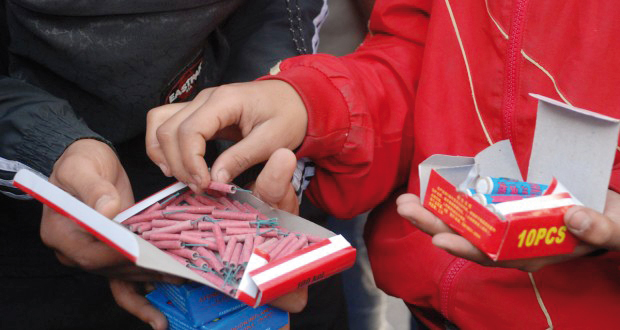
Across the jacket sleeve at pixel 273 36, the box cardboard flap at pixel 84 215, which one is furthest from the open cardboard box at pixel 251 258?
the jacket sleeve at pixel 273 36

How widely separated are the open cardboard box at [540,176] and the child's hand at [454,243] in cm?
1

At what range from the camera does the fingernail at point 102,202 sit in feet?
2.58

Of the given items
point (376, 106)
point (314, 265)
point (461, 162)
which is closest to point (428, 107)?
point (376, 106)

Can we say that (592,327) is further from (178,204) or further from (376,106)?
(178,204)

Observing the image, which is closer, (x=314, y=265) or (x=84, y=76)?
(x=314, y=265)

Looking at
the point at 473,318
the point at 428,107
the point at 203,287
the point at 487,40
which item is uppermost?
the point at 487,40

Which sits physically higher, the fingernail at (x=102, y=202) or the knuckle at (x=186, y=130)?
the knuckle at (x=186, y=130)

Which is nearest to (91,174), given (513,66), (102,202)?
(102,202)

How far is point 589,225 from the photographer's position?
2.03ft

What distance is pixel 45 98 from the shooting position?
104cm

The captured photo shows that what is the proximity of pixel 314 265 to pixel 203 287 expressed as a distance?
13 centimetres

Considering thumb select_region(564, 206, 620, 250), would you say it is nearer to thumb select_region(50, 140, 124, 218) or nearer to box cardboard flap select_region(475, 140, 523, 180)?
box cardboard flap select_region(475, 140, 523, 180)

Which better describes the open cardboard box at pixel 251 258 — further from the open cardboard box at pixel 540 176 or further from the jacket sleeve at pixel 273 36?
the jacket sleeve at pixel 273 36

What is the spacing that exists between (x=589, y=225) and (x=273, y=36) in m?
0.81
